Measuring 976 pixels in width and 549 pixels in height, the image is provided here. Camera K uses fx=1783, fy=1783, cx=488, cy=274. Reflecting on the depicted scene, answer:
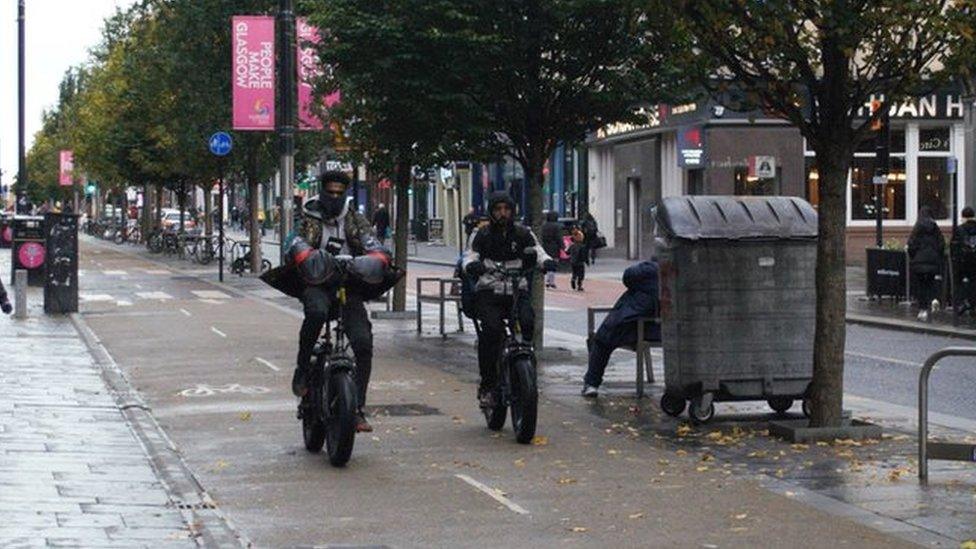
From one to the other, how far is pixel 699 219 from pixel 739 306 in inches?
29.9

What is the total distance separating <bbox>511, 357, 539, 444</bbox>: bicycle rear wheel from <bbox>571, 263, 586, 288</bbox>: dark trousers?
83.2 feet

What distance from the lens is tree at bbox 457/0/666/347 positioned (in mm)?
19297

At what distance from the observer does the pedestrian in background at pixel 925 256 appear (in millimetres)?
27562

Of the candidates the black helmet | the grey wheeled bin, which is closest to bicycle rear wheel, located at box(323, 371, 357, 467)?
the black helmet

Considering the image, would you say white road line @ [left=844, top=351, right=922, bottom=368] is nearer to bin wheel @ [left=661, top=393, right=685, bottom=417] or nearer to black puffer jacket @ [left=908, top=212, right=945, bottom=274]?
bin wheel @ [left=661, top=393, right=685, bottom=417]

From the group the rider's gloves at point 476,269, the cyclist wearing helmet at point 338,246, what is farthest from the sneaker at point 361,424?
the rider's gloves at point 476,269

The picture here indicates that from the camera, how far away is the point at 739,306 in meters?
13.9

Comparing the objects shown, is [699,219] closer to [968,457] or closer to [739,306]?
[739,306]

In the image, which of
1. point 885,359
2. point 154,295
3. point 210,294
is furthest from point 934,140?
point 885,359

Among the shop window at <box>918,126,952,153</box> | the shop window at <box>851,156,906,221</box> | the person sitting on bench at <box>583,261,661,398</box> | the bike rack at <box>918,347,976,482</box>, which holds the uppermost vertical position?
the shop window at <box>918,126,952,153</box>

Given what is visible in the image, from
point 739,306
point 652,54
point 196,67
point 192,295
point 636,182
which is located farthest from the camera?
point 636,182

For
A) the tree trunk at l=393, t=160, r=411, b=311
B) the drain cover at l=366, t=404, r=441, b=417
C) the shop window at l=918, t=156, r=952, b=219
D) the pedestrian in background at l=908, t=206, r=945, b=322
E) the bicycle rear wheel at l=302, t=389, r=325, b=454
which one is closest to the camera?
the bicycle rear wheel at l=302, t=389, r=325, b=454

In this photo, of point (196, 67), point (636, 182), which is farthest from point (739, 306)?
point (636, 182)

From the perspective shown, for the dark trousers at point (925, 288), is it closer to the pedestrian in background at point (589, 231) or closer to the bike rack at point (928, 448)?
the bike rack at point (928, 448)
